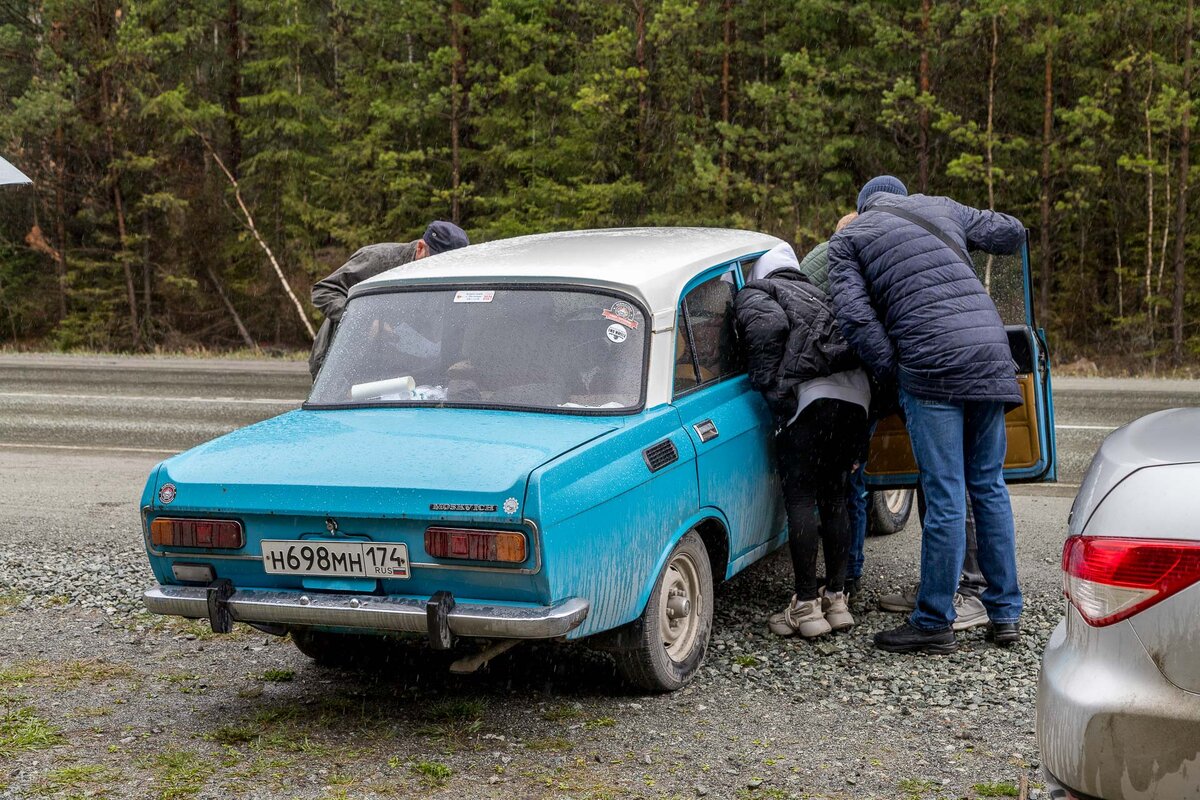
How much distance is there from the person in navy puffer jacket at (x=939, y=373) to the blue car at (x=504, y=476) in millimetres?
617

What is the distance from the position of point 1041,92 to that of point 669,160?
8.13 m

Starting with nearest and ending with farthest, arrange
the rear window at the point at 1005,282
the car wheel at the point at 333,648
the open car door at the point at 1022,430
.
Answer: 1. the car wheel at the point at 333,648
2. the open car door at the point at 1022,430
3. the rear window at the point at 1005,282

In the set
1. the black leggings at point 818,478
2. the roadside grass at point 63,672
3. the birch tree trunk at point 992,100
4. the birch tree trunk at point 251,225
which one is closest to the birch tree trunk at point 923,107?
the birch tree trunk at point 992,100

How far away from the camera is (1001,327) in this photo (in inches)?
199

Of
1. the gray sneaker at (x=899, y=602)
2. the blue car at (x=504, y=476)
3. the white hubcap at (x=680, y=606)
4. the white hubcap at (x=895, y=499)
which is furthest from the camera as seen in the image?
the white hubcap at (x=895, y=499)

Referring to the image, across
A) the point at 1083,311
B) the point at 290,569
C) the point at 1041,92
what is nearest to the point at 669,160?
the point at 1041,92

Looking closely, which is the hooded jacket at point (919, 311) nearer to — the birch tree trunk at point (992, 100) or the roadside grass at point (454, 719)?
the roadside grass at point (454, 719)

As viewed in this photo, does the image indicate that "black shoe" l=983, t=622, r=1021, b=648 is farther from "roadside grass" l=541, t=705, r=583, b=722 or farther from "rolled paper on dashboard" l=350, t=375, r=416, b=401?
"rolled paper on dashboard" l=350, t=375, r=416, b=401

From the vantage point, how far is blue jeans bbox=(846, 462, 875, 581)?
5.72 m

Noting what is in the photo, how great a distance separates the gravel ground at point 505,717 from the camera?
12.7 feet

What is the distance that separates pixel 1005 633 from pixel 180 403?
39.2 ft

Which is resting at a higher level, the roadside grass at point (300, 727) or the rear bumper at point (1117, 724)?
the rear bumper at point (1117, 724)

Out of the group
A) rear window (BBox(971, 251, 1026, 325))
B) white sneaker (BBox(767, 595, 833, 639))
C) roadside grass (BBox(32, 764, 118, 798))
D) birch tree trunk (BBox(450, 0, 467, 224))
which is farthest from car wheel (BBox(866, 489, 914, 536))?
birch tree trunk (BBox(450, 0, 467, 224))

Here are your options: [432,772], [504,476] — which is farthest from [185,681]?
[504,476]
